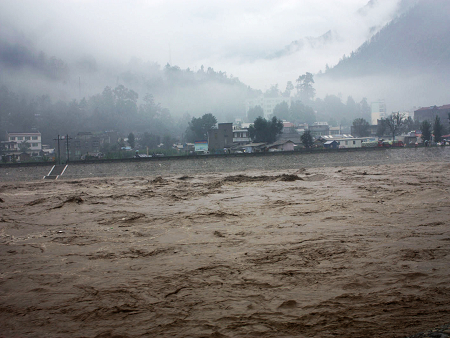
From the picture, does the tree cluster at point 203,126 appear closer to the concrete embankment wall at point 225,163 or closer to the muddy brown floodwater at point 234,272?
the concrete embankment wall at point 225,163

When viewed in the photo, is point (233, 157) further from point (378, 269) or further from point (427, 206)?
point (378, 269)

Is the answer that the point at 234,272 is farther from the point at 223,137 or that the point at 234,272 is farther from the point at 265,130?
the point at 223,137

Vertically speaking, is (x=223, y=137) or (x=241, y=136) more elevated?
(x=241, y=136)

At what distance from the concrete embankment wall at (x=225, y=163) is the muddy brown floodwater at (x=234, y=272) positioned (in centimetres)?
2626

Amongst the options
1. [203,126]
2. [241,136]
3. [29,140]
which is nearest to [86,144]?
[29,140]

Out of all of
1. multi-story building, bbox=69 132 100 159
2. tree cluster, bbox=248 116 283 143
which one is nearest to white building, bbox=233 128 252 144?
tree cluster, bbox=248 116 283 143

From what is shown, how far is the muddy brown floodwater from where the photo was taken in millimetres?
5988

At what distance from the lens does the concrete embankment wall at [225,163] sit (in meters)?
42.6

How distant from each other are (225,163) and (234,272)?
36773 mm

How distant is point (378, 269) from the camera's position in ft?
26.3

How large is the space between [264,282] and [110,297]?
301 centimetres

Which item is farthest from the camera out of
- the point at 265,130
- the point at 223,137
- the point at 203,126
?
the point at 203,126

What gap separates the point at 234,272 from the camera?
27.3 ft

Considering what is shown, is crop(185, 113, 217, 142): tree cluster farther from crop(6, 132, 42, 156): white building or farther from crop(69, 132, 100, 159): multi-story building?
crop(6, 132, 42, 156): white building
